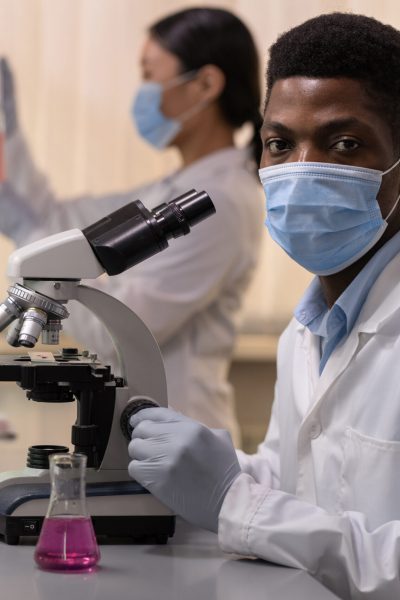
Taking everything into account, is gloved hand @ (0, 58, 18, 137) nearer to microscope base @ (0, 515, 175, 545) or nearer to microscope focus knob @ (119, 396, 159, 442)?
microscope focus knob @ (119, 396, 159, 442)

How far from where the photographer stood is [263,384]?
3.45m

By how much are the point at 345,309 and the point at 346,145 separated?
24cm

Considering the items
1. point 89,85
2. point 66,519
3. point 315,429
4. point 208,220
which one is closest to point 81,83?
point 89,85

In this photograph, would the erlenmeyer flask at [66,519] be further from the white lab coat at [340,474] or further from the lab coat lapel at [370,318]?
the lab coat lapel at [370,318]

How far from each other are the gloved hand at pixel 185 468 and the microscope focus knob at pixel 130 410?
0.04 meters

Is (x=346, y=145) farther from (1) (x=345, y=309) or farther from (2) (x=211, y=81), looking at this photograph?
(2) (x=211, y=81)

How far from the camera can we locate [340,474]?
1.34 metres

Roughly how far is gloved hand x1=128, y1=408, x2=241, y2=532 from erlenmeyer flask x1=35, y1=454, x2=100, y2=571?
162mm

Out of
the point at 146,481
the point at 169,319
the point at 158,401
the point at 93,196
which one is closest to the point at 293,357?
the point at 158,401

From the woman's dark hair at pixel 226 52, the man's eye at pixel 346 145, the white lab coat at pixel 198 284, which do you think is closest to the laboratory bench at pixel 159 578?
the man's eye at pixel 346 145

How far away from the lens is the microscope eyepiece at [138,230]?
124 cm

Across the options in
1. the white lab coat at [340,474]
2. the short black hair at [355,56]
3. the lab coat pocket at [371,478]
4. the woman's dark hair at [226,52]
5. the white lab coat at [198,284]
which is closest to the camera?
the white lab coat at [340,474]

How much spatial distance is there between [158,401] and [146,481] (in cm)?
14

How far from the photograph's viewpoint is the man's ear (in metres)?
2.70
